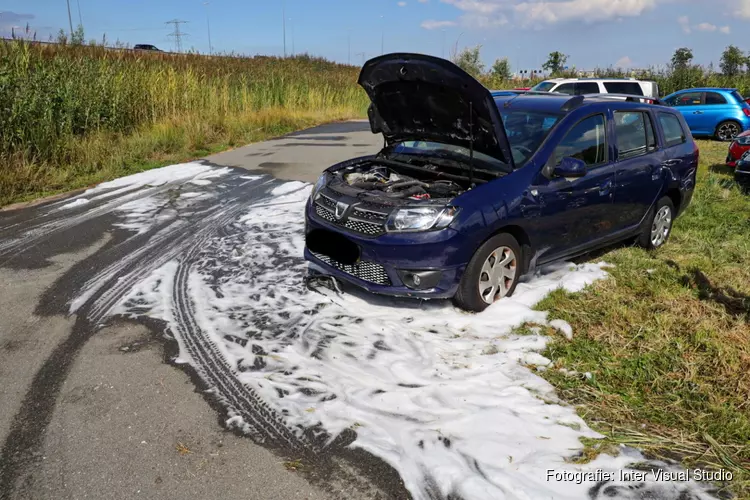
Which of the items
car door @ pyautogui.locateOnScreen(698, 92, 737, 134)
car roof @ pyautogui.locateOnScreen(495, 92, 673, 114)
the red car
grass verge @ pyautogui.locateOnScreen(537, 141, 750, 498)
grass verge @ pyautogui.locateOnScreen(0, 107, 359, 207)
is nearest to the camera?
grass verge @ pyautogui.locateOnScreen(537, 141, 750, 498)

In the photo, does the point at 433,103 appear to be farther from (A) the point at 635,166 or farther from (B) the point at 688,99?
(B) the point at 688,99

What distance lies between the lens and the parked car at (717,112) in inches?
655

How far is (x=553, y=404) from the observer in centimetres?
336

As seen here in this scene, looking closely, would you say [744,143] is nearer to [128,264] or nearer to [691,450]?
[691,450]

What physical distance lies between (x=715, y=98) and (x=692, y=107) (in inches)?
24.7

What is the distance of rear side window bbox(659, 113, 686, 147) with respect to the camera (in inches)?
247

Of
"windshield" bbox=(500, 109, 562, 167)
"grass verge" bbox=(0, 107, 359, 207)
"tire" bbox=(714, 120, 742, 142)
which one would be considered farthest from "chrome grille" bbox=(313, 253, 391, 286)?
"tire" bbox=(714, 120, 742, 142)

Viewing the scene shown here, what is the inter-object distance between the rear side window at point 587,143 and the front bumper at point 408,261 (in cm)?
141

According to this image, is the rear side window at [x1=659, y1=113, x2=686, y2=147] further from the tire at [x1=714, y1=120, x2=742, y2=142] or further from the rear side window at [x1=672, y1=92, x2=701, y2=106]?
the rear side window at [x1=672, y1=92, x2=701, y2=106]

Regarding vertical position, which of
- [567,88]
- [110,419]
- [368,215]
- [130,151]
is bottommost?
[110,419]

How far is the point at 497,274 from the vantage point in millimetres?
4711

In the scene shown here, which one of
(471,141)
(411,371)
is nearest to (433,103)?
(471,141)

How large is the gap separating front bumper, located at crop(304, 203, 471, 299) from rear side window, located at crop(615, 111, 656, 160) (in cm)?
237

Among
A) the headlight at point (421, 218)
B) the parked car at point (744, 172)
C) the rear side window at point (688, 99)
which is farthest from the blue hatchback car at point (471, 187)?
the rear side window at point (688, 99)
